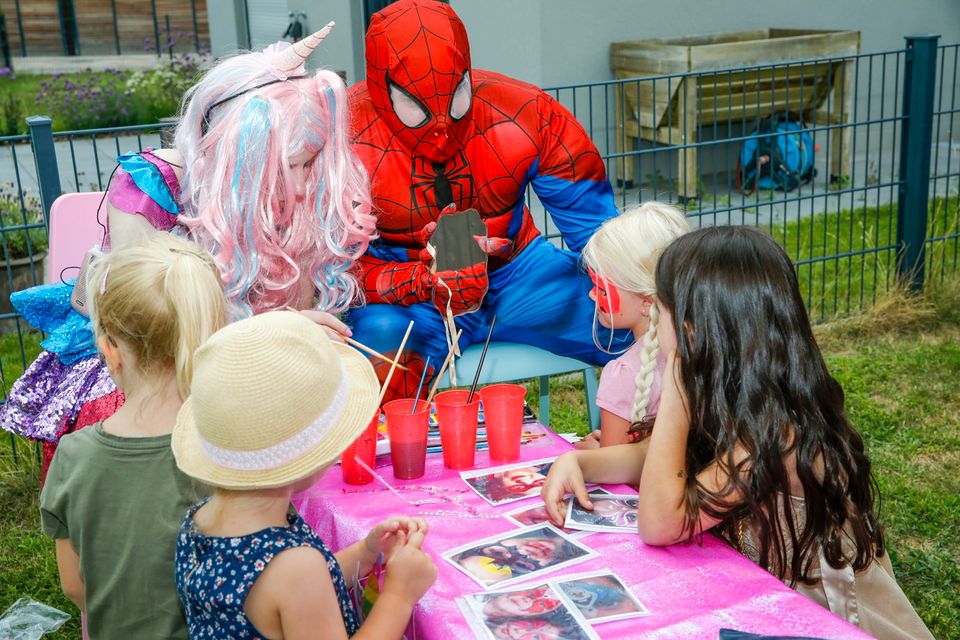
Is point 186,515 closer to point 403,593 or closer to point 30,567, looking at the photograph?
point 403,593

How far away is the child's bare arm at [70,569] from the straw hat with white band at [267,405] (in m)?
0.44

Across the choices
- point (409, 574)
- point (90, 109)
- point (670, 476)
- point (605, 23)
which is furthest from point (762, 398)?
point (90, 109)

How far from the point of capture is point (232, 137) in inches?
93.4

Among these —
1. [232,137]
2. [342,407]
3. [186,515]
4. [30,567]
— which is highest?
[232,137]

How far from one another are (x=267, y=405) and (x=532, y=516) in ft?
1.96

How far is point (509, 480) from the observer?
1.92 meters

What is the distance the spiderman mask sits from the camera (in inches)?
101

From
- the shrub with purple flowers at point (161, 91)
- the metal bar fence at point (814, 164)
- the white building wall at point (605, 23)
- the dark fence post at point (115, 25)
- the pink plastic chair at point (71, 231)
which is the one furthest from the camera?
the dark fence post at point (115, 25)

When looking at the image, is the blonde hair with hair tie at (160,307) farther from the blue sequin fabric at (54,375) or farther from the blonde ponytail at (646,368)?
the blonde ponytail at (646,368)

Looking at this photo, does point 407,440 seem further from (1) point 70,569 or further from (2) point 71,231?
(2) point 71,231

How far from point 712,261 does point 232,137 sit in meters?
1.22

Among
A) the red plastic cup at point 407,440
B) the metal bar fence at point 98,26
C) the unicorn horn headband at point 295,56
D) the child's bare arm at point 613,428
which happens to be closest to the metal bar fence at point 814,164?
the unicorn horn headband at point 295,56

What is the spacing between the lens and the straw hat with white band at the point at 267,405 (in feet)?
4.44

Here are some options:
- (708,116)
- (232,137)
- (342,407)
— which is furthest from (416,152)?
(708,116)
